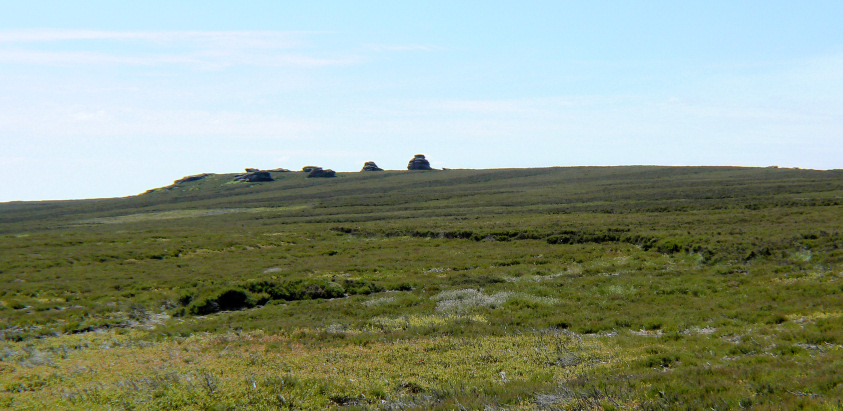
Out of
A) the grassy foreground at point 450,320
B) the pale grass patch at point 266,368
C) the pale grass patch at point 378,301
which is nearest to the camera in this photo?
the grassy foreground at point 450,320

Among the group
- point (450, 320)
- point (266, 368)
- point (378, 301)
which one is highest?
point (266, 368)

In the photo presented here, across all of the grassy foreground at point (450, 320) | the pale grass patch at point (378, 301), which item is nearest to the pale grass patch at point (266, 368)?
the grassy foreground at point (450, 320)

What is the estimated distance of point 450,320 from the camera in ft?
80.1

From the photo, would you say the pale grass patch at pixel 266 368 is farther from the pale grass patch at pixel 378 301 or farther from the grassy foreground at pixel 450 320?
the pale grass patch at pixel 378 301

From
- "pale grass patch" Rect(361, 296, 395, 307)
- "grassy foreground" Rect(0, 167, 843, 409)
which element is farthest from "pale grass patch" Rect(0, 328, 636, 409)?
"pale grass patch" Rect(361, 296, 395, 307)

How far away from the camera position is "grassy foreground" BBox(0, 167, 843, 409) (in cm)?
1416

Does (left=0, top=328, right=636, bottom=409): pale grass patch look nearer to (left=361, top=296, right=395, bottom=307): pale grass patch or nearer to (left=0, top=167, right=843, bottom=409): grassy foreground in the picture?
(left=0, top=167, right=843, bottom=409): grassy foreground

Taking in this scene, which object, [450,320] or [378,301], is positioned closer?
[450,320]

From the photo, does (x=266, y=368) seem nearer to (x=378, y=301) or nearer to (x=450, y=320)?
(x=450, y=320)

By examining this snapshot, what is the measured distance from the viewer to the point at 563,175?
180 meters

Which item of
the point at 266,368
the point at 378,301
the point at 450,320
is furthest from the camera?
the point at 378,301

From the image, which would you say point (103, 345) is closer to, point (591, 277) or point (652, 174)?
point (591, 277)

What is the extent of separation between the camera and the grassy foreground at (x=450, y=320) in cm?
1416

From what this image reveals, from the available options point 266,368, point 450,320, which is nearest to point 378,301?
point 450,320
